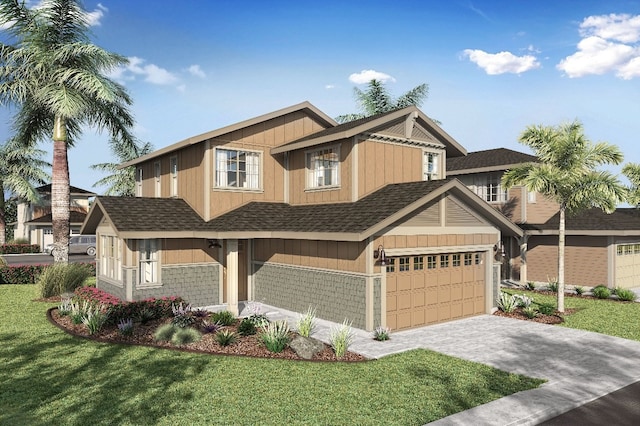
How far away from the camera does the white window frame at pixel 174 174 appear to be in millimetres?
20906

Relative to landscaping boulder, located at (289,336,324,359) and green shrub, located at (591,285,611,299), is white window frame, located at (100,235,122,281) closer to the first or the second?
landscaping boulder, located at (289,336,324,359)

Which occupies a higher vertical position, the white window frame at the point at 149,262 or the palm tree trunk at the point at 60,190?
the palm tree trunk at the point at 60,190

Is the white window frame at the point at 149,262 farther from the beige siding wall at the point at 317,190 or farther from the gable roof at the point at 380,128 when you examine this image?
the gable roof at the point at 380,128

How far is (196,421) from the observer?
755cm

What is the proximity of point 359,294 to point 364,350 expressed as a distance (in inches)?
96.0

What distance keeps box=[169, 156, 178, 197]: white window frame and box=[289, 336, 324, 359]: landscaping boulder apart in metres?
11.6

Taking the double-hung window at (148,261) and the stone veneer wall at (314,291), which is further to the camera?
the double-hung window at (148,261)

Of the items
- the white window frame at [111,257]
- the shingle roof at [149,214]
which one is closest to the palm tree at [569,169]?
the shingle roof at [149,214]

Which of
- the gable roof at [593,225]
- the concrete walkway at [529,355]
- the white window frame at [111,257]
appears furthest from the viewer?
the gable roof at [593,225]

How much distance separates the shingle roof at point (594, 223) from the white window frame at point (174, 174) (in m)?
17.5

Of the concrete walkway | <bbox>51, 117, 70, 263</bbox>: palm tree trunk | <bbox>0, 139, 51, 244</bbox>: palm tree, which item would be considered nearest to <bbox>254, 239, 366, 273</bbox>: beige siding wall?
the concrete walkway

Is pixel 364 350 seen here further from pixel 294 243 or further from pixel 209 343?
pixel 294 243

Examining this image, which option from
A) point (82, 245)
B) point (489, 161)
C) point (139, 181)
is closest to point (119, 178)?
point (82, 245)

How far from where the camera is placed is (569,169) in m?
18.0
